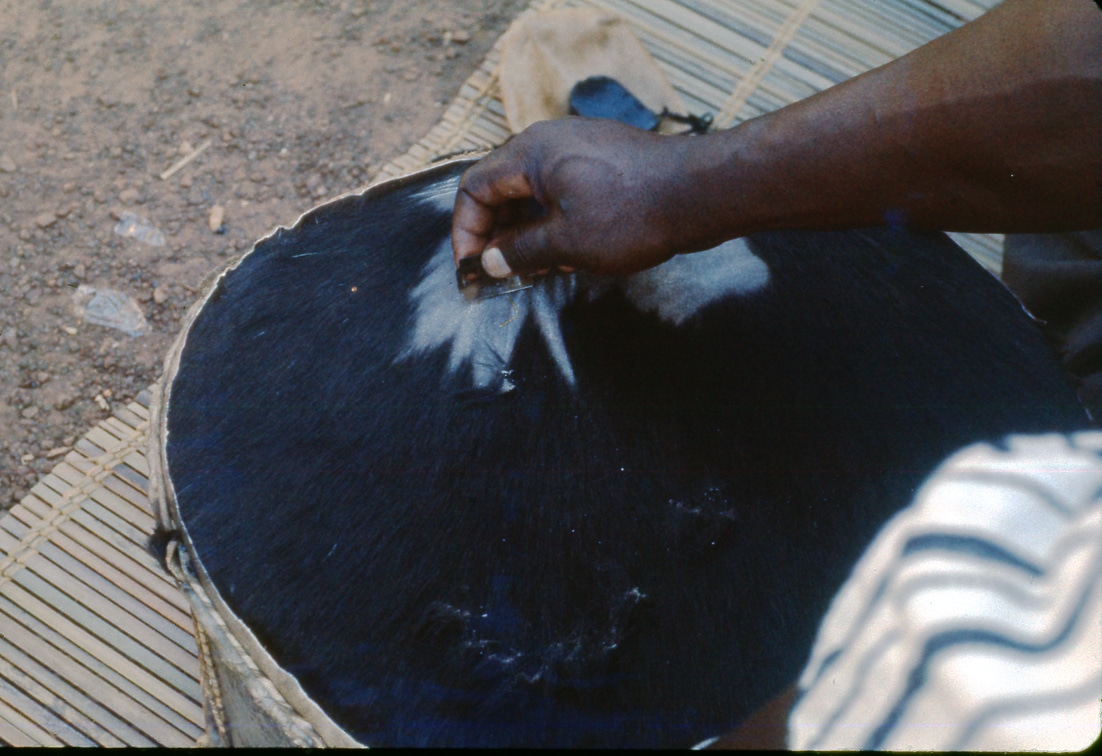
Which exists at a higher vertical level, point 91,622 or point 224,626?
point 224,626

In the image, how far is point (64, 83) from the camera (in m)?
1.89

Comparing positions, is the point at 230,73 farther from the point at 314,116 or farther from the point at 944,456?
the point at 944,456

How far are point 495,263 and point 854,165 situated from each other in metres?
0.38

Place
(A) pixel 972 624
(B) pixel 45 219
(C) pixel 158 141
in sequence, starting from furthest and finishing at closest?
(C) pixel 158 141 < (B) pixel 45 219 < (A) pixel 972 624

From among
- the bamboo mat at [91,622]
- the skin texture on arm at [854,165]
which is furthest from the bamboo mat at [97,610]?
the skin texture on arm at [854,165]

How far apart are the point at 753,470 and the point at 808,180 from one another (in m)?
0.30

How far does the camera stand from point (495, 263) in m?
0.87

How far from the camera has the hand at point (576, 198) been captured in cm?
84

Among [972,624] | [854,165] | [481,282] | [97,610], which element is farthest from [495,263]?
[97,610]

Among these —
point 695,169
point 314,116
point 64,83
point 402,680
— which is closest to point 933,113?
point 695,169

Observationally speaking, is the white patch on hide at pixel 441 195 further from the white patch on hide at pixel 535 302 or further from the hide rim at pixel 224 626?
the hide rim at pixel 224 626

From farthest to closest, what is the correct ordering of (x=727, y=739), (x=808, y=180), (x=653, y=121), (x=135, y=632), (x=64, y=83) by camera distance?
1. (x=64, y=83)
2. (x=653, y=121)
3. (x=135, y=632)
4. (x=808, y=180)
5. (x=727, y=739)

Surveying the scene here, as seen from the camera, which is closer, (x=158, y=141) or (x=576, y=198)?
(x=576, y=198)

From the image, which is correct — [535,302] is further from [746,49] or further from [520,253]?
[746,49]
